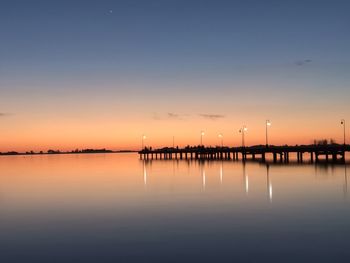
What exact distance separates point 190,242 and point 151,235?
227 cm

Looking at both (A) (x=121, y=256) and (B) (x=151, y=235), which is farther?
(B) (x=151, y=235)

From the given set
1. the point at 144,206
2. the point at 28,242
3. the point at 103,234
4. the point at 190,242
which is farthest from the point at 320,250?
the point at 144,206

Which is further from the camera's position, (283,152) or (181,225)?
(283,152)

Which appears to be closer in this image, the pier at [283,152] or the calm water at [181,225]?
the calm water at [181,225]

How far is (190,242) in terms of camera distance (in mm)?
17094

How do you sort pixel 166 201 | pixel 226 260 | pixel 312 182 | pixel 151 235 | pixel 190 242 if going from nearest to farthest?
1. pixel 226 260
2. pixel 190 242
3. pixel 151 235
4. pixel 166 201
5. pixel 312 182

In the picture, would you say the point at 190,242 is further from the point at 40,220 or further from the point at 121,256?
the point at 40,220

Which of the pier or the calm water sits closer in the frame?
the calm water

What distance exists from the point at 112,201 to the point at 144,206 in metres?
3.60

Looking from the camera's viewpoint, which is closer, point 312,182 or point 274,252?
point 274,252

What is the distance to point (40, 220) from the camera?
76.9 ft

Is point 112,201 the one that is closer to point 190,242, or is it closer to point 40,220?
point 40,220

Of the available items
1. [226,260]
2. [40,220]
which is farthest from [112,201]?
[226,260]

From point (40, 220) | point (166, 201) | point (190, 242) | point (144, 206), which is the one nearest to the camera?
point (190, 242)
